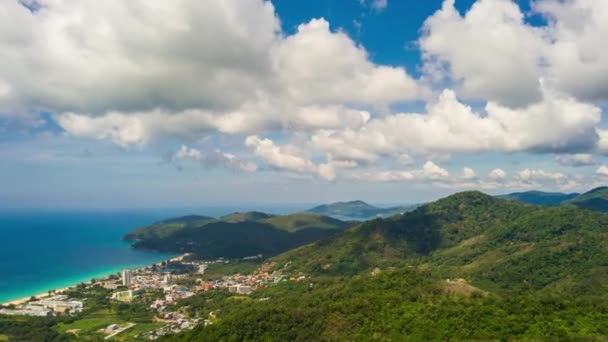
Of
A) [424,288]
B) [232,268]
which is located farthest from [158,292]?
[424,288]

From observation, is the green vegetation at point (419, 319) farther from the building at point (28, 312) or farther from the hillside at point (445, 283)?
the building at point (28, 312)

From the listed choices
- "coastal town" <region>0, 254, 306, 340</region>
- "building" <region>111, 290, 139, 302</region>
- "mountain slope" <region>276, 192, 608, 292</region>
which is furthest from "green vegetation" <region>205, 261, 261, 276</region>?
"building" <region>111, 290, 139, 302</region>

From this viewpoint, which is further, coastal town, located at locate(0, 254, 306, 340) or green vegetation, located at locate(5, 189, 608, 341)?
coastal town, located at locate(0, 254, 306, 340)

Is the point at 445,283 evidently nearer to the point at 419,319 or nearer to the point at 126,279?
the point at 419,319

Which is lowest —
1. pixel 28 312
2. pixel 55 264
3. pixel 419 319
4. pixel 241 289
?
pixel 241 289

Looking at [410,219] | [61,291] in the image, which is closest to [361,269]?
[410,219]

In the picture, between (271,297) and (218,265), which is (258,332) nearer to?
(271,297)

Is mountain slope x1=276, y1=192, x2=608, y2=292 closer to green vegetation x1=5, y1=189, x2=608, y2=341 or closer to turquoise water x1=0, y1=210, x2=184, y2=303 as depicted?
green vegetation x1=5, y1=189, x2=608, y2=341
